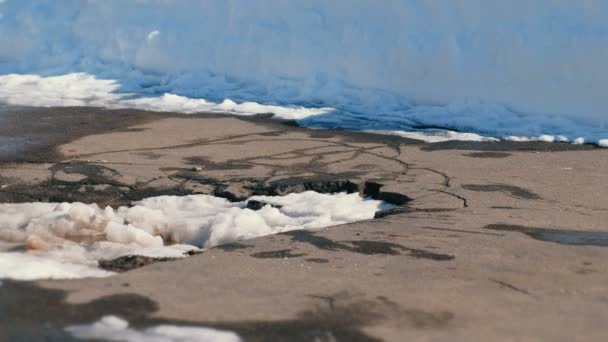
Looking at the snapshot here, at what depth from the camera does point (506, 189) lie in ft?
23.1

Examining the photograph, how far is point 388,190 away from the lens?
6.96m

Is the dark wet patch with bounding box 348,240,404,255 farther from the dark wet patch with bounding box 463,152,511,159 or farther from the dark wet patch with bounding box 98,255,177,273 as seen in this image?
the dark wet patch with bounding box 463,152,511,159

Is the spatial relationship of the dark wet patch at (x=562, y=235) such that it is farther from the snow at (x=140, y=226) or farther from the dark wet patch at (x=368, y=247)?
the snow at (x=140, y=226)

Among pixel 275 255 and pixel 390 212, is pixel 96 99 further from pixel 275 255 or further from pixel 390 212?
pixel 275 255

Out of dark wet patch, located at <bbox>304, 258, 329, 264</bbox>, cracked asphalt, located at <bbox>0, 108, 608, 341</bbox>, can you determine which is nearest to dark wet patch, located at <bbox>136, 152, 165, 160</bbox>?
cracked asphalt, located at <bbox>0, 108, 608, 341</bbox>

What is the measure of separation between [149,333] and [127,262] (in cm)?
124

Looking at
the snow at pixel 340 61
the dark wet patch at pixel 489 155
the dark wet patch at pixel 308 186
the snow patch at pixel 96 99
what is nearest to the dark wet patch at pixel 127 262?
the dark wet patch at pixel 308 186

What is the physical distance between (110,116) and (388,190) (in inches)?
192

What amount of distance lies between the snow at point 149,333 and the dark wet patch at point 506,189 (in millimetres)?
3498

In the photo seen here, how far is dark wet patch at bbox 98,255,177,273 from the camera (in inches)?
195

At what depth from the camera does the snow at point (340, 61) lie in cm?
1046

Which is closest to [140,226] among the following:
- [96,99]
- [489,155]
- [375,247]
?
[375,247]

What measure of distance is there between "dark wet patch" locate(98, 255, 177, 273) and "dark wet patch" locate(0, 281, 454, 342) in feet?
1.93

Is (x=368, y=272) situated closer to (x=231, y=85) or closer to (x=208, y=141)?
(x=208, y=141)
